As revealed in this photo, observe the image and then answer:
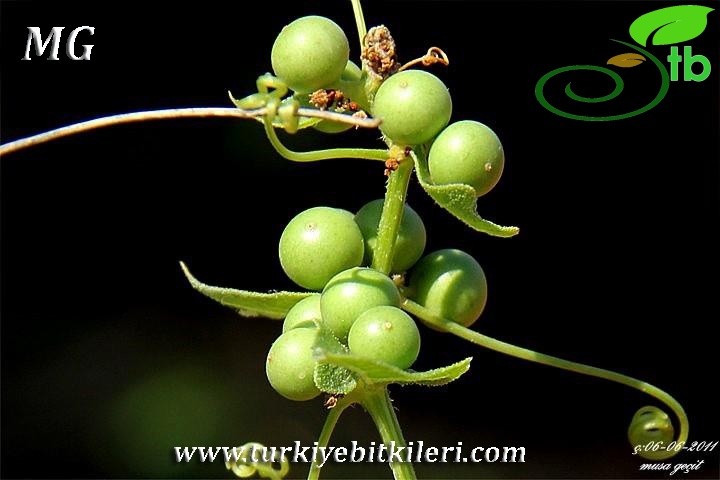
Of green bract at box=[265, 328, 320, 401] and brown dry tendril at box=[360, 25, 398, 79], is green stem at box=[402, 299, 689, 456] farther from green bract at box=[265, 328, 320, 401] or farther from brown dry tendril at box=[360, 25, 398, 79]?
brown dry tendril at box=[360, 25, 398, 79]

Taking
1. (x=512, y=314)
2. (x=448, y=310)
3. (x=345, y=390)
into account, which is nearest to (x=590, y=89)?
(x=448, y=310)

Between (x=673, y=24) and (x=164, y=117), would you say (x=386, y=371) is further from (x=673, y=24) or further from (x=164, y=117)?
(x=673, y=24)

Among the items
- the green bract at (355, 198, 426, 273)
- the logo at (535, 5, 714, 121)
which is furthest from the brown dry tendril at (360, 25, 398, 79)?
the logo at (535, 5, 714, 121)

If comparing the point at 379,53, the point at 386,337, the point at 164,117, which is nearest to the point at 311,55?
the point at 379,53

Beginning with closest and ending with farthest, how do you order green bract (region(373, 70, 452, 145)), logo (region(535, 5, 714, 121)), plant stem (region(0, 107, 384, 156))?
plant stem (region(0, 107, 384, 156)) < green bract (region(373, 70, 452, 145)) < logo (region(535, 5, 714, 121))

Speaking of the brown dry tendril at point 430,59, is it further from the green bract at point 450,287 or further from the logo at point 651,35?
the logo at point 651,35

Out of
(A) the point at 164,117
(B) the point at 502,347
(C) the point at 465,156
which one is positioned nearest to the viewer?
(A) the point at 164,117
